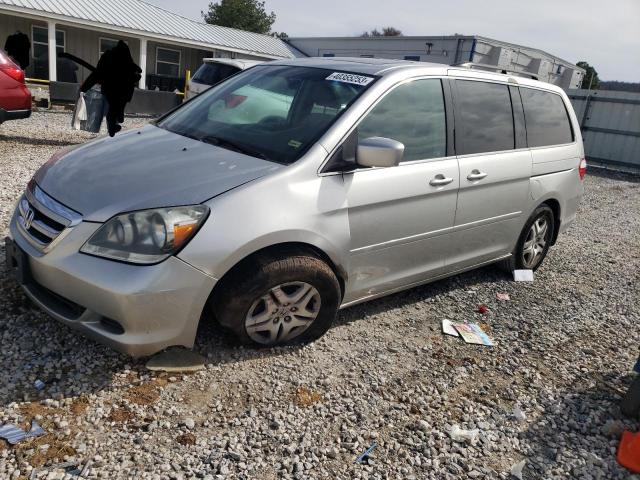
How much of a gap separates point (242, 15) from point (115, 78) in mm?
41418

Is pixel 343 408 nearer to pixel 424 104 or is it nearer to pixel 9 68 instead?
pixel 424 104

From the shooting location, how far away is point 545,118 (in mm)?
4891

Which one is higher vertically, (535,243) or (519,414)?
(535,243)

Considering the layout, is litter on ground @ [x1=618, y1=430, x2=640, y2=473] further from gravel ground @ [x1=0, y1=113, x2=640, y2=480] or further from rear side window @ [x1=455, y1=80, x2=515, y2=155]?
rear side window @ [x1=455, y1=80, x2=515, y2=155]

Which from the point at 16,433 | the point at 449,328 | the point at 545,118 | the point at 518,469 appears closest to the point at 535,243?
the point at 545,118

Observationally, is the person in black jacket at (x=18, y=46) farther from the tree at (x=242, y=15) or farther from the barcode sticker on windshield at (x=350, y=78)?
the tree at (x=242, y=15)

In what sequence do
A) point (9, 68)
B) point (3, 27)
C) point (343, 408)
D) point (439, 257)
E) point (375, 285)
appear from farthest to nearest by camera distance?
point (3, 27)
point (9, 68)
point (439, 257)
point (375, 285)
point (343, 408)

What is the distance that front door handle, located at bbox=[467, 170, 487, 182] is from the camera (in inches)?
156

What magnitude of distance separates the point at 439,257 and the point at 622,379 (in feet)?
4.86

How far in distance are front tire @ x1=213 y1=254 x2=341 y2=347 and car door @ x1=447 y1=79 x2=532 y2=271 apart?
1285mm

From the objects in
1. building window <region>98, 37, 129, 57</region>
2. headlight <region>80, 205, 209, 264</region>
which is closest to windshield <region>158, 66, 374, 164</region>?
headlight <region>80, 205, 209, 264</region>

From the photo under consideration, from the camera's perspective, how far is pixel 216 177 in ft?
9.55

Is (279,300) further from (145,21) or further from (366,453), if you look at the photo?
(145,21)

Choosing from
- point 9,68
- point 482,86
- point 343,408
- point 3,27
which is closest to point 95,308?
point 343,408
